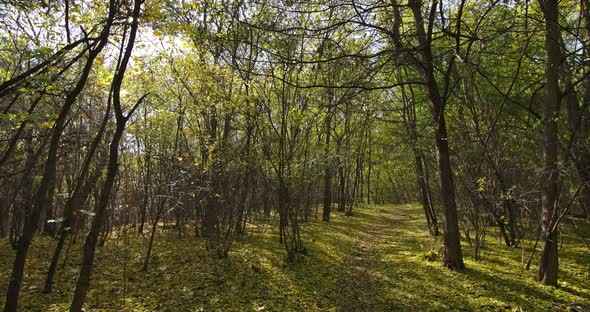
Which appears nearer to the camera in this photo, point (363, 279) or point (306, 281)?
point (306, 281)

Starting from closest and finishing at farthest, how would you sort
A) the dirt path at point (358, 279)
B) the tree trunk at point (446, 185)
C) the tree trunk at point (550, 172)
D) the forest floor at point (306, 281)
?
the forest floor at point (306, 281)
the tree trunk at point (550, 172)
the dirt path at point (358, 279)
the tree trunk at point (446, 185)

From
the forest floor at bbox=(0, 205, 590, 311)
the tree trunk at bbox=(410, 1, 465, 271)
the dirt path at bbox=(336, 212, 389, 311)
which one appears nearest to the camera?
the forest floor at bbox=(0, 205, 590, 311)

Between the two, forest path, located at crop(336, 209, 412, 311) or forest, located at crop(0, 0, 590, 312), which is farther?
forest path, located at crop(336, 209, 412, 311)

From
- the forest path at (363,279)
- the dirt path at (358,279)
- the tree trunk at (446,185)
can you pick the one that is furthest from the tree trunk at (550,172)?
the dirt path at (358,279)

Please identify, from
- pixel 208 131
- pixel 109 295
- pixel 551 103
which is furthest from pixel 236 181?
pixel 551 103

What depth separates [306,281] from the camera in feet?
22.3

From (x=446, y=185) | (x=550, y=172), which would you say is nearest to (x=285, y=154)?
(x=446, y=185)

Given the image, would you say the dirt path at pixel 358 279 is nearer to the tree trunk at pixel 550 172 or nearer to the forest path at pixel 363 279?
the forest path at pixel 363 279

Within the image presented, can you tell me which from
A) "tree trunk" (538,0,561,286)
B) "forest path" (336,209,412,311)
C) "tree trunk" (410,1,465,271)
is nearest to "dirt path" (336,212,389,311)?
"forest path" (336,209,412,311)

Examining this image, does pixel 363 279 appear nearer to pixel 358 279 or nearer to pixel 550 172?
pixel 358 279

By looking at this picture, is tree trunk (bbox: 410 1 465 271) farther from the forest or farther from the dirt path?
the dirt path

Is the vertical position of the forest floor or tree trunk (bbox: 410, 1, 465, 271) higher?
tree trunk (bbox: 410, 1, 465, 271)

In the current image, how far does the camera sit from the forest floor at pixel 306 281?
216 inches

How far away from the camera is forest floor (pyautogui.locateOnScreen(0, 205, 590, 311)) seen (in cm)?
550
